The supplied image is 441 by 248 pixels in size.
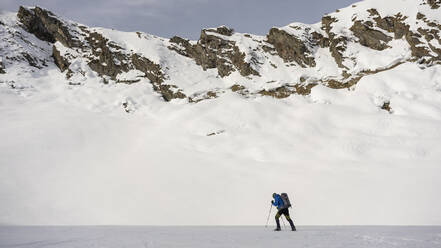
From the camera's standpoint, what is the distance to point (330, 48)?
54.3 meters

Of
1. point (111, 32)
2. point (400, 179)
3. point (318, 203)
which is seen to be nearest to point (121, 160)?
point (318, 203)

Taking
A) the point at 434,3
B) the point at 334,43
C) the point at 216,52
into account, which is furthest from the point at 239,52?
the point at 434,3

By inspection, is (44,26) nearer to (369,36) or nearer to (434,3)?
(369,36)

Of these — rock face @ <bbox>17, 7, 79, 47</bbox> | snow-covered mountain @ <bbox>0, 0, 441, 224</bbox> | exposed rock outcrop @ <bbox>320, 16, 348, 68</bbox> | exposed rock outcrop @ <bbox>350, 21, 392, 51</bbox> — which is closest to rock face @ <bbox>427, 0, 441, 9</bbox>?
snow-covered mountain @ <bbox>0, 0, 441, 224</bbox>

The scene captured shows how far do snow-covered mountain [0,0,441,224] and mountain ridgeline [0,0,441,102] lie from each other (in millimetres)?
274

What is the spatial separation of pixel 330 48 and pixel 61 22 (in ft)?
154

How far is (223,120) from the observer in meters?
35.6

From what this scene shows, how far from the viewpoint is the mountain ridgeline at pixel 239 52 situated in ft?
154

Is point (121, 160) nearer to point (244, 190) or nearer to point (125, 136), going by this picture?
point (125, 136)

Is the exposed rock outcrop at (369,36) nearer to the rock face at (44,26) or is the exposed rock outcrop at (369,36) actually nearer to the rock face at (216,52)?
the rock face at (216,52)

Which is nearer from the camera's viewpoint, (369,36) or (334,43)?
(369,36)

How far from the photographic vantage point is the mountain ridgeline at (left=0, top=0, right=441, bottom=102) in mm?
46812

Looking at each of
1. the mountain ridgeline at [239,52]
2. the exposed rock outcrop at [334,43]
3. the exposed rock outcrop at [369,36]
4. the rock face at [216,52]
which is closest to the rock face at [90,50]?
the mountain ridgeline at [239,52]

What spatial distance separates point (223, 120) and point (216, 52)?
24695mm
